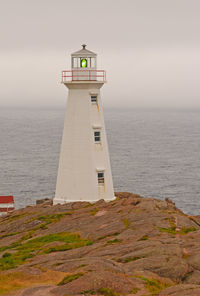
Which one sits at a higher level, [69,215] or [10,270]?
[69,215]

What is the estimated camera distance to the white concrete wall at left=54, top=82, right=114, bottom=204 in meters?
39.1

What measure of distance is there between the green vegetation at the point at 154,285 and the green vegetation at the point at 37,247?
7307mm

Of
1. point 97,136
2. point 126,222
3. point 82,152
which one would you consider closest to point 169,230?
point 126,222

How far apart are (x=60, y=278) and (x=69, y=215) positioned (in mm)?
15016

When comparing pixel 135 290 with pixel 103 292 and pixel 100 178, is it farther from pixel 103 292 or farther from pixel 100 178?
pixel 100 178

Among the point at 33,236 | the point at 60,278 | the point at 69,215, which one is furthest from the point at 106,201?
the point at 60,278

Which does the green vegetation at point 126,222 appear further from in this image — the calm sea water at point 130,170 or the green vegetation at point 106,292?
the calm sea water at point 130,170

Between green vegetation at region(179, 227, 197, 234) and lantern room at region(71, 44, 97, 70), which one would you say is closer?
green vegetation at region(179, 227, 197, 234)

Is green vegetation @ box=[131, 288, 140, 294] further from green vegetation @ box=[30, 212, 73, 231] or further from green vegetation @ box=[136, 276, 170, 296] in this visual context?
green vegetation @ box=[30, 212, 73, 231]

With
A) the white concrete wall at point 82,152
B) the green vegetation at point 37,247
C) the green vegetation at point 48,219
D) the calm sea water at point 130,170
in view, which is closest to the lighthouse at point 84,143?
the white concrete wall at point 82,152

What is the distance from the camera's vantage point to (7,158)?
132000 millimetres

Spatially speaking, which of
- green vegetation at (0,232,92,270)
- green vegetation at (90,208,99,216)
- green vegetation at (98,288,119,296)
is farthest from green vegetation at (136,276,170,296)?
green vegetation at (90,208,99,216)

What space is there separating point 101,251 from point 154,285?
590cm

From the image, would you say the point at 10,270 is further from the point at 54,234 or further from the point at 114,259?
the point at 54,234
